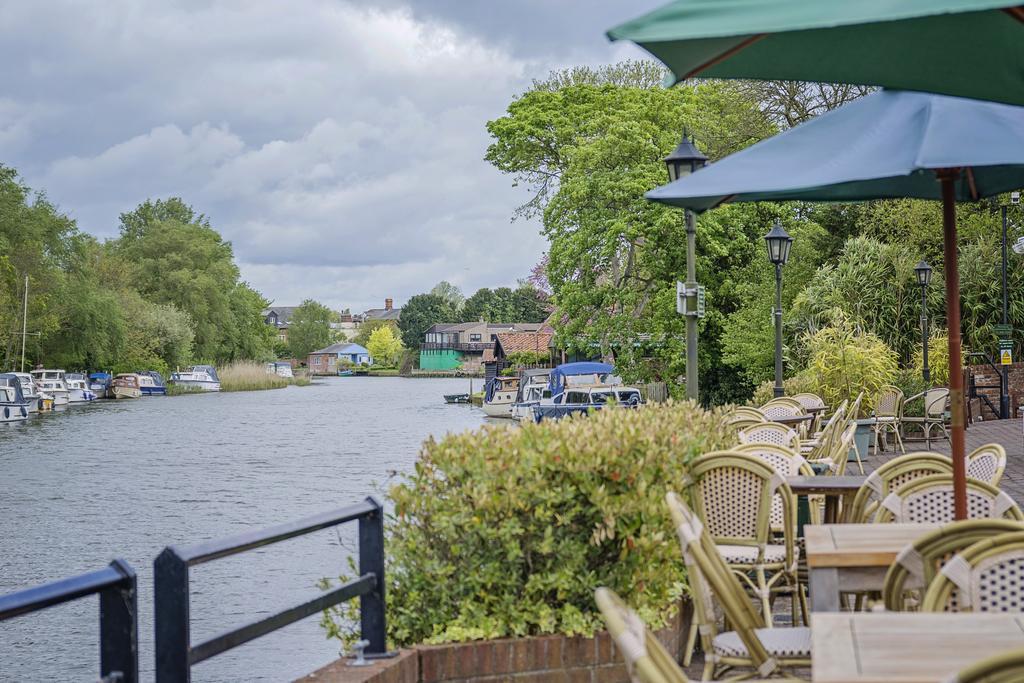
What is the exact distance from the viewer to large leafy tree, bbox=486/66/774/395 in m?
31.8

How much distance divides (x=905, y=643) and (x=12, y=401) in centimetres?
5574

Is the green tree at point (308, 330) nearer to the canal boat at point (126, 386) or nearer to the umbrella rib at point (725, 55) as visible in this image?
the canal boat at point (126, 386)

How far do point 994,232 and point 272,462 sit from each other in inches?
809

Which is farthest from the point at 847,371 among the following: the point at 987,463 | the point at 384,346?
the point at 384,346

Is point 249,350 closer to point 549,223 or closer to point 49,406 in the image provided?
point 49,406

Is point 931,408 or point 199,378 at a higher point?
point 931,408

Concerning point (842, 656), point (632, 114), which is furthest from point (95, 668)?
point (632, 114)

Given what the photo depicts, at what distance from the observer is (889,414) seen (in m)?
18.4

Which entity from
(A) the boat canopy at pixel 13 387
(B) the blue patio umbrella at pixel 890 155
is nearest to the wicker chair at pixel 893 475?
(B) the blue patio umbrella at pixel 890 155

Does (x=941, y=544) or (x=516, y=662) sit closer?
(x=941, y=544)

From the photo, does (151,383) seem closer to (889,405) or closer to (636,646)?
(889,405)

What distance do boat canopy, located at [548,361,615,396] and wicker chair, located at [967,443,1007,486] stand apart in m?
37.0

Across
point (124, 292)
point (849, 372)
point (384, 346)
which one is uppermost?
point (124, 292)

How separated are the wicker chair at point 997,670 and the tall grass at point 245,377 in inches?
3954
